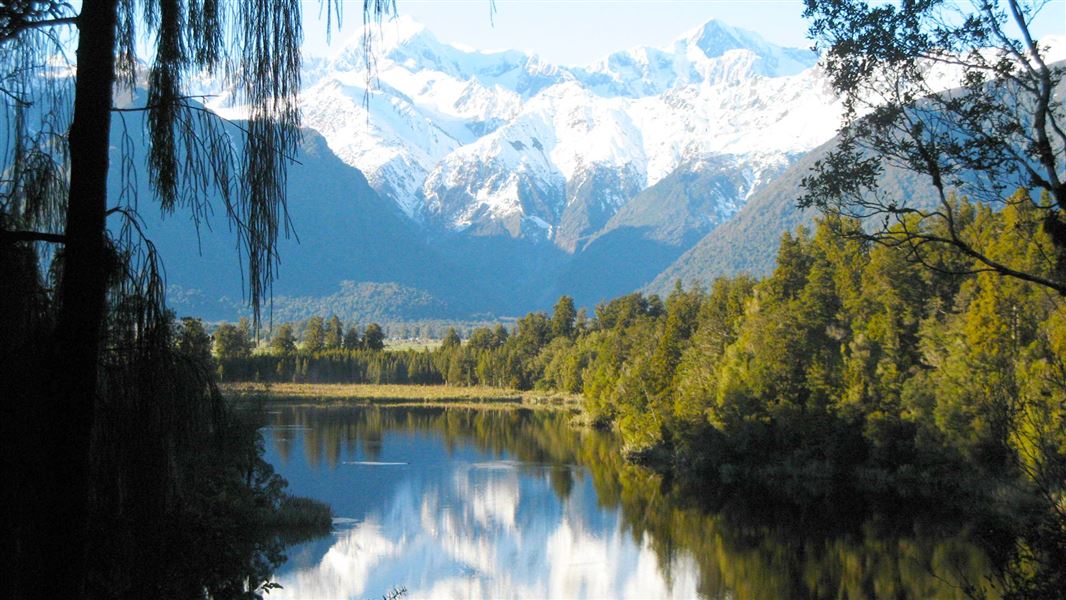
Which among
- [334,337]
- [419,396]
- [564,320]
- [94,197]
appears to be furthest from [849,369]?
[334,337]

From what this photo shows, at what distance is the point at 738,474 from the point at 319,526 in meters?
21.1

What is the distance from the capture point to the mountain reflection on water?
95.2 feet

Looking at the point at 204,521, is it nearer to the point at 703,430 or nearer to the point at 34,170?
the point at 34,170

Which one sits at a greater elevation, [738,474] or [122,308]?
[122,308]

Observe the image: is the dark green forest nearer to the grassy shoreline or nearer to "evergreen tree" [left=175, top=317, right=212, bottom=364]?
"evergreen tree" [left=175, top=317, right=212, bottom=364]

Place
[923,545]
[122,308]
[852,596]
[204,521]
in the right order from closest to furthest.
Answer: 1. [122,308]
2. [204,521]
3. [852,596]
4. [923,545]

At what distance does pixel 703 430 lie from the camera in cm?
4988

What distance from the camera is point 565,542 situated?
1390 inches

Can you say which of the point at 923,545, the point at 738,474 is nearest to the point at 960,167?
the point at 923,545

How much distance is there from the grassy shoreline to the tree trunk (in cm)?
8235

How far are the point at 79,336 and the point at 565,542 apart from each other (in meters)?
32.4

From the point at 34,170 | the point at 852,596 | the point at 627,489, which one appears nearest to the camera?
the point at 34,170

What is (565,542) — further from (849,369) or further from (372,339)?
(372,339)

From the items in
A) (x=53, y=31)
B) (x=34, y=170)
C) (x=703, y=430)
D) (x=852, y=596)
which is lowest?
(x=852, y=596)
